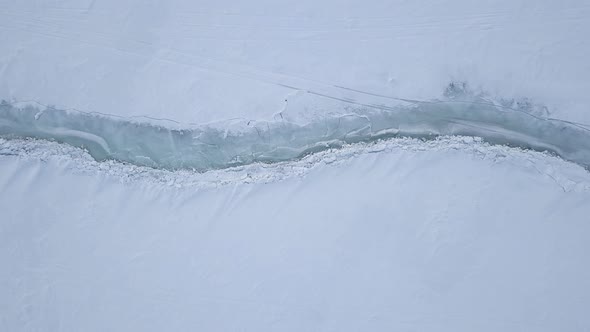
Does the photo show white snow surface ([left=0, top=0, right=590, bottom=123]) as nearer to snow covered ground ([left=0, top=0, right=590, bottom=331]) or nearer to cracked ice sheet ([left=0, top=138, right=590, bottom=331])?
snow covered ground ([left=0, top=0, right=590, bottom=331])

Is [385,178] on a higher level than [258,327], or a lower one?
higher

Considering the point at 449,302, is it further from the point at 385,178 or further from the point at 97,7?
the point at 97,7

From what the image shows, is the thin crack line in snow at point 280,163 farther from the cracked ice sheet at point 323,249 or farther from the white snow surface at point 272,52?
the white snow surface at point 272,52

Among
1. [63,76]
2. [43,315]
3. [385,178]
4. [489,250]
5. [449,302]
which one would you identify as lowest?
[43,315]

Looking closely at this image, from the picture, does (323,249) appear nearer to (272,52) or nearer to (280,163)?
(280,163)

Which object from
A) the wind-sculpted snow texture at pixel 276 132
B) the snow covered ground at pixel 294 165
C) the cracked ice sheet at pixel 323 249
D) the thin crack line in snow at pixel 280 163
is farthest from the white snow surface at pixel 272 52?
the cracked ice sheet at pixel 323 249

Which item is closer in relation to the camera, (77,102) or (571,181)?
(571,181)

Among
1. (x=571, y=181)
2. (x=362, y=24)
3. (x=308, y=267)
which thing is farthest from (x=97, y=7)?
(x=571, y=181)
